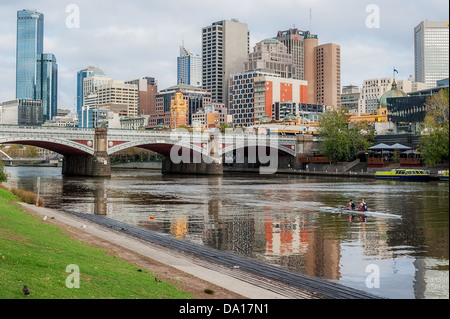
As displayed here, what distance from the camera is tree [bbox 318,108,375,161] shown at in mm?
122625

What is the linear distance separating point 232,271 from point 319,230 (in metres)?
14.4

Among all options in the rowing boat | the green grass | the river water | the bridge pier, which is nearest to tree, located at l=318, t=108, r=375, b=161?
the bridge pier

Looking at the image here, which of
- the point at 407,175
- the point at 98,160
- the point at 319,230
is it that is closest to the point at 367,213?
the point at 319,230

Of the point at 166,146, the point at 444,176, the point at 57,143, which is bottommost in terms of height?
the point at 444,176

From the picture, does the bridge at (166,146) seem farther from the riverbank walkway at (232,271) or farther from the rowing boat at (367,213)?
the riverbank walkway at (232,271)

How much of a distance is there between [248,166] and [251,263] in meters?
132

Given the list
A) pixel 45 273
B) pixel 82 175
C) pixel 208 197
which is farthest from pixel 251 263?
pixel 82 175

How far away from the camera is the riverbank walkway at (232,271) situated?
16484 millimetres

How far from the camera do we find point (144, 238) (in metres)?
28.4

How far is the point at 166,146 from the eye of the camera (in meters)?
119

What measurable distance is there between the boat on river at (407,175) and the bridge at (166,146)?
38.1m

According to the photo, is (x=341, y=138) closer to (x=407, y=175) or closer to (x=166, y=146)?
(x=407, y=175)

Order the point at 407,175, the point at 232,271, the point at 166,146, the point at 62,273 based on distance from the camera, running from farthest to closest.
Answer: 1. the point at 166,146
2. the point at 407,175
3. the point at 232,271
4. the point at 62,273
